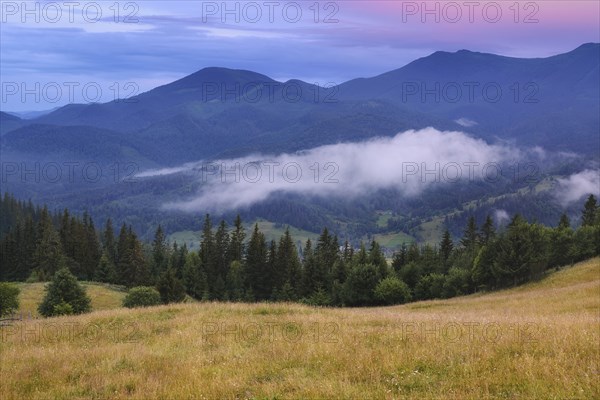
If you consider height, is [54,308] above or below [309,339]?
below

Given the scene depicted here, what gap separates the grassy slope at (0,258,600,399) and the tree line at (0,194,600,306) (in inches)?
2207

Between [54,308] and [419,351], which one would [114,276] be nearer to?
[54,308]

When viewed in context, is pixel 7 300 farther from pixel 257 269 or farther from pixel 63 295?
pixel 257 269

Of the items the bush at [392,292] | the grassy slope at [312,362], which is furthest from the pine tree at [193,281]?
the grassy slope at [312,362]

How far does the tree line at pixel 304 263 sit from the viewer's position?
71.3 m

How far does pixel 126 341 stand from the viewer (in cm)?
1766

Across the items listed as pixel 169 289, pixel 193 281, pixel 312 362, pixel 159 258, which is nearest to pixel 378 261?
pixel 169 289

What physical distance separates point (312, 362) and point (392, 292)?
62977 millimetres

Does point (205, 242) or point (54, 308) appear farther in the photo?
point (205, 242)

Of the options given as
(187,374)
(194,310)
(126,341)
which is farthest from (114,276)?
(187,374)

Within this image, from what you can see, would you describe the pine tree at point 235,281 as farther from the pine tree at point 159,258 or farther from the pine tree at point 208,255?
the pine tree at point 159,258

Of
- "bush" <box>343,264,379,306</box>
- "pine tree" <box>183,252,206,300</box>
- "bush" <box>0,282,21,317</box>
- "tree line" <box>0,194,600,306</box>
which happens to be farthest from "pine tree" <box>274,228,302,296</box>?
"bush" <box>0,282,21,317</box>

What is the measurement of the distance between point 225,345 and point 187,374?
385 cm

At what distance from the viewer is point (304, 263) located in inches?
3674
